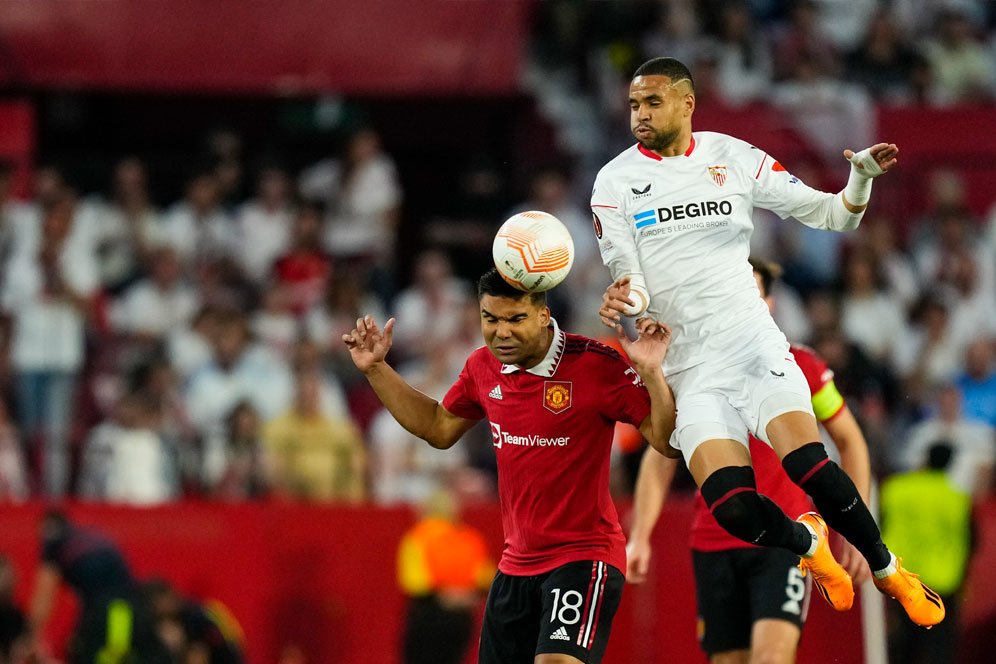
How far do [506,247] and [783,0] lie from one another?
12.5 metres

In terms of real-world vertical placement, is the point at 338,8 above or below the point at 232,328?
above

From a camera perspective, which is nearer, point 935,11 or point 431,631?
point 431,631

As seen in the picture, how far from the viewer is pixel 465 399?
8.00 m

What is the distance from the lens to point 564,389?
7621mm

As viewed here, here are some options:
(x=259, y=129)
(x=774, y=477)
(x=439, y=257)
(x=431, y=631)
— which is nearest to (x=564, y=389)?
(x=774, y=477)

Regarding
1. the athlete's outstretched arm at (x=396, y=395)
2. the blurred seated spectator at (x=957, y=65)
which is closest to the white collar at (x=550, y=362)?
the athlete's outstretched arm at (x=396, y=395)

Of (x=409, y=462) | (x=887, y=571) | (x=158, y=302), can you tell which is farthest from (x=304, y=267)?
(x=887, y=571)

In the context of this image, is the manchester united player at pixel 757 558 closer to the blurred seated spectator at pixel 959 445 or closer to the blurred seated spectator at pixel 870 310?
the blurred seated spectator at pixel 959 445

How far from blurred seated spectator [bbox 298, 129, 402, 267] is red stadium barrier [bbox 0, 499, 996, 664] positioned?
3.51 metres

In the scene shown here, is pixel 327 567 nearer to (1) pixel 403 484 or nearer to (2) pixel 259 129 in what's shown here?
(1) pixel 403 484

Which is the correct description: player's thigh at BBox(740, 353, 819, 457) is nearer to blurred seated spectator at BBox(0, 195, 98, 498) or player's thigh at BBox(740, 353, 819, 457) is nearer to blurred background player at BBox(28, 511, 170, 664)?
blurred background player at BBox(28, 511, 170, 664)

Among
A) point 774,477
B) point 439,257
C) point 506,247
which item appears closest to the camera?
point 506,247

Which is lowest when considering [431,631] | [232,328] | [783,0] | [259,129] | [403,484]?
[431,631]

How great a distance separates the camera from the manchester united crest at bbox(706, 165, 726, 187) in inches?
305
